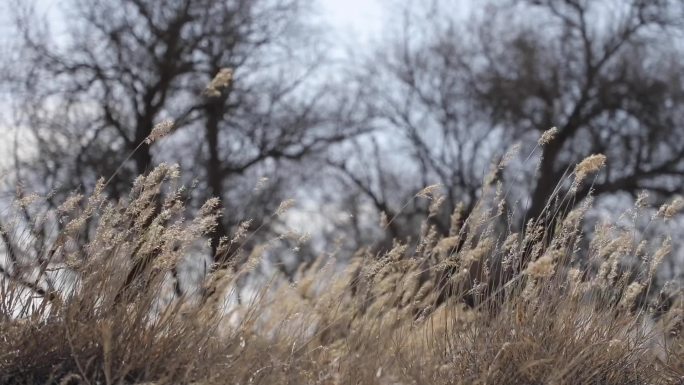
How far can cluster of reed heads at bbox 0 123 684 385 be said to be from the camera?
347 cm

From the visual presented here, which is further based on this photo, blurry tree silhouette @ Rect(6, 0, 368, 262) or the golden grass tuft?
blurry tree silhouette @ Rect(6, 0, 368, 262)

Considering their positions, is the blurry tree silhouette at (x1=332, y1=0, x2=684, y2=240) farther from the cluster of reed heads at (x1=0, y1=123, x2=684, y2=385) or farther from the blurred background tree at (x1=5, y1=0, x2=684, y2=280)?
the cluster of reed heads at (x1=0, y1=123, x2=684, y2=385)

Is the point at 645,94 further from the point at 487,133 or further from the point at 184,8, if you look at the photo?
the point at 184,8

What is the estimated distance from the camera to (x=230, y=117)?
16875 mm

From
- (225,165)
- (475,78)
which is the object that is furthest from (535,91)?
(225,165)

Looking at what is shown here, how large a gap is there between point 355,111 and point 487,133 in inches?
105

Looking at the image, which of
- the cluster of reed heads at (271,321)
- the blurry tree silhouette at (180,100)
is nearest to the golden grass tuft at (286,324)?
the cluster of reed heads at (271,321)

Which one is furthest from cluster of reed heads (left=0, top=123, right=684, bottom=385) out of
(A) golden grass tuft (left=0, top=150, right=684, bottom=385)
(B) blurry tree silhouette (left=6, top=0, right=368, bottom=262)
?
(B) blurry tree silhouette (left=6, top=0, right=368, bottom=262)

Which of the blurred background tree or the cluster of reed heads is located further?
the blurred background tree

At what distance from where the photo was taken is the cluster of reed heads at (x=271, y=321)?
347 centimetres

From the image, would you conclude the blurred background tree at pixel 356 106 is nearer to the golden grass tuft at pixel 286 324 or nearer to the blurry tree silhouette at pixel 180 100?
the blurry tree silhouette at pixel 180 100

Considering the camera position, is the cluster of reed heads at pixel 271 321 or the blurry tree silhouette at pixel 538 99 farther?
the blurry tree silhouette at pixel 538 99

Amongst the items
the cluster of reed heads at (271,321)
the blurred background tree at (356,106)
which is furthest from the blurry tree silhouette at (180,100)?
the cluster of reed heads at (271,321)

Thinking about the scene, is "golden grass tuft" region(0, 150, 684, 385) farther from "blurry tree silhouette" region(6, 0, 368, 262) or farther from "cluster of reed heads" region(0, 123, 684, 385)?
"blurry tree silhouette" region(6, 0, 368, 262)
